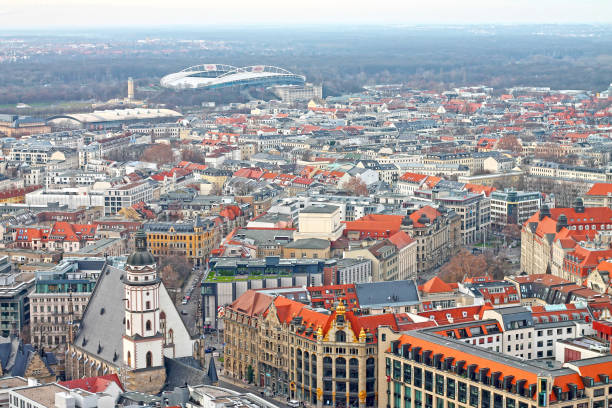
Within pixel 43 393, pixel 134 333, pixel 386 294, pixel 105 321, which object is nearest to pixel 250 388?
pixel 105 321

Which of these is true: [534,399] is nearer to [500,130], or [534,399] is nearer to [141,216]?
[141,216]

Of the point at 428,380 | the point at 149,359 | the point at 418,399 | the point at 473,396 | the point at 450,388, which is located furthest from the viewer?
the point at 149,359

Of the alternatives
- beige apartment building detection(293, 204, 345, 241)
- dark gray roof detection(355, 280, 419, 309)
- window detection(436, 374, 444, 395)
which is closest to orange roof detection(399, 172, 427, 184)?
beige apartment building detection(293, 204, 345, 241)

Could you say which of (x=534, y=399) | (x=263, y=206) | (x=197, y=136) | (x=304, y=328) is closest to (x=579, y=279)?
(x=304, y=328)

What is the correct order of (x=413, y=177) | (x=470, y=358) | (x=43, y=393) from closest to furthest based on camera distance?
(x=43, y=393) → (x=470, y=358) → (x=413, y=177)

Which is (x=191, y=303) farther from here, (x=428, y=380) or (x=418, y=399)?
(x=428, y=380)

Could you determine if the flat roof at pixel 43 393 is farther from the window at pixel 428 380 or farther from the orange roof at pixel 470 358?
the orange roof at pixel 470 358
